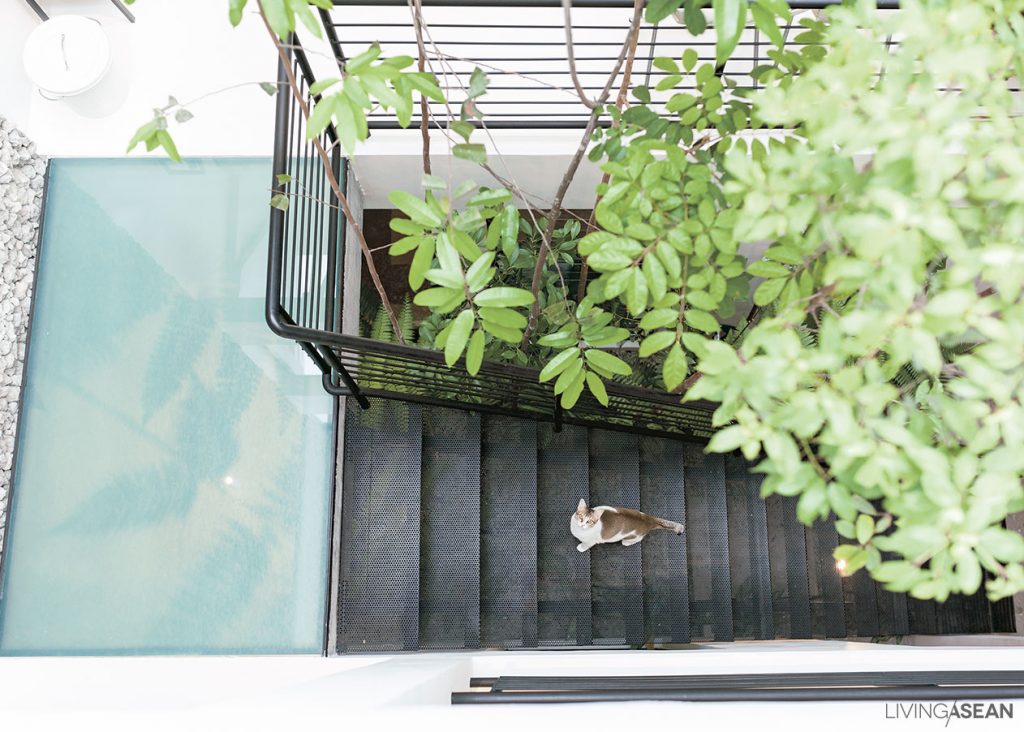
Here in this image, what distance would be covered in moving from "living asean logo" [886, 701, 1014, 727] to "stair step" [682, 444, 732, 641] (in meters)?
2.36

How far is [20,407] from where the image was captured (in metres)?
2.94

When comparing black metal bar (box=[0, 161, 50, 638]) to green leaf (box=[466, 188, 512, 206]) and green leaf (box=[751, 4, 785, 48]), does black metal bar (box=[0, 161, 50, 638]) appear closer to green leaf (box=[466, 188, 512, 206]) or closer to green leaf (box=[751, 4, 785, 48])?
green leaf (box=[466, 188, 512, 206])

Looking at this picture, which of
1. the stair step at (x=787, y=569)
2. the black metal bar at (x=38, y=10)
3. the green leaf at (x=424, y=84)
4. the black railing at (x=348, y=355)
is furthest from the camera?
the stair step at (x=787, y=569)

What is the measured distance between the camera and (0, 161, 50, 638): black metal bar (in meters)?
2.82

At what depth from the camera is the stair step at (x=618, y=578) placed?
3318mm

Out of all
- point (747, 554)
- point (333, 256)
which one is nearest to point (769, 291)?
point (333, 256)

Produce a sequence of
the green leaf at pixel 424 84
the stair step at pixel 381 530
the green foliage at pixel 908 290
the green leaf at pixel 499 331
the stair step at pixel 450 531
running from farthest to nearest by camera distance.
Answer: the stair step at pixel 450 531 → the stair step at pixel 381 530 → the green leaf at pixel 499 331 → the green leaf at pixel 424 84 → the green foliage at pixel 908 290

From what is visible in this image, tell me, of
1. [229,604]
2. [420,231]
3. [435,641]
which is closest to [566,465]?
[435,641]

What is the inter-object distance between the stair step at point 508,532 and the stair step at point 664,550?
0.57 m

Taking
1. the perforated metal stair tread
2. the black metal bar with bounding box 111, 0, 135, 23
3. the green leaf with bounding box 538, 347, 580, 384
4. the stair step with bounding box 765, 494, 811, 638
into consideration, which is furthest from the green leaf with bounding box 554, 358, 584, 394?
the black metal bar with bounding box 111, 0, 135, 23

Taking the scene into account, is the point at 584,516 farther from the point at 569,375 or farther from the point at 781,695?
the point at 781,695

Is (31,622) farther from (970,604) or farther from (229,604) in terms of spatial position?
(970,604)

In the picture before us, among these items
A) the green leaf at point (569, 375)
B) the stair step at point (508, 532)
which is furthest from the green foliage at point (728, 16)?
the stair step at point (508, 532)

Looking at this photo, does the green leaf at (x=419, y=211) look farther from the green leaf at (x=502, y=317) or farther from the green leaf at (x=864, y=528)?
the green leaf at (x=864, y=528)
